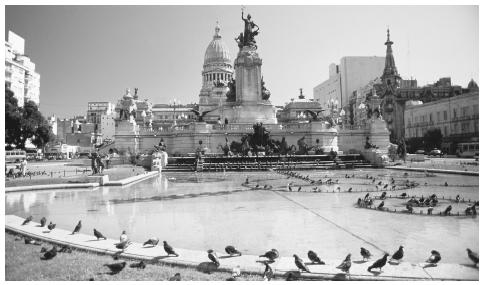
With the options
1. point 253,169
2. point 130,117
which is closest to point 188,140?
point 130,117

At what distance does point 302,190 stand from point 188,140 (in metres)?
38.1

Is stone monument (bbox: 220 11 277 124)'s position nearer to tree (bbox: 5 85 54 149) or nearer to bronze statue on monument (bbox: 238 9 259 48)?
bronze statue on monument (bbox: 238 9 259 48)

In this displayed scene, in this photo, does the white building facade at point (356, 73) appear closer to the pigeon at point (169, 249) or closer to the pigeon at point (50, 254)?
the pigeon at point (169, 249)

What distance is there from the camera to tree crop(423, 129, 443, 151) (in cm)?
7881

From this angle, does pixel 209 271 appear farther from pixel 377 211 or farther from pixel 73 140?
pixel 73 140

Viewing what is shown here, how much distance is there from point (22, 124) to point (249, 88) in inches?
1500

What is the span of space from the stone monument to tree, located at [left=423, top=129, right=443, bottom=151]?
3700 cm

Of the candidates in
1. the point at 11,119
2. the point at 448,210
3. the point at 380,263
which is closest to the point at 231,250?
the point at 380,263

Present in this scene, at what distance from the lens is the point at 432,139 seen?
7938 centimetres

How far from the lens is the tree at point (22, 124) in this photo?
57969 mm

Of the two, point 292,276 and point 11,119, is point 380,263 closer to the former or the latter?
point 292,276

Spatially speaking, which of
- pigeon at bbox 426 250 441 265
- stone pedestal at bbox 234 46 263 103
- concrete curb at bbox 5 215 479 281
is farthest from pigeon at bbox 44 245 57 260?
stone pedestal at bbox 234 46 263 103

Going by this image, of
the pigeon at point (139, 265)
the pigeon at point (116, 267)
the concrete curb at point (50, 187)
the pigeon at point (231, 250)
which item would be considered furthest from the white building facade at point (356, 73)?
the pigeon at point (116, 267)

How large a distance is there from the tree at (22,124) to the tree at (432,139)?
251 feet
